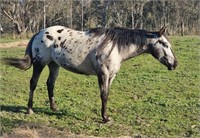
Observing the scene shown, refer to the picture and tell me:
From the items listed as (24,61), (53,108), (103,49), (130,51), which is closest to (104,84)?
(103,49)

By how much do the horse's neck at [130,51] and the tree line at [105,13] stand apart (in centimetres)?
2916

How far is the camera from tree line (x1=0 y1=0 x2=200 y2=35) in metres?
36.3

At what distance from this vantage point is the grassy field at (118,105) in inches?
237

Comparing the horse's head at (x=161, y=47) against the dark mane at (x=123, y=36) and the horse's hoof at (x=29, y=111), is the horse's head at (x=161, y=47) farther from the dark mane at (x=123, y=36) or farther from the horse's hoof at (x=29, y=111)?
the horse's hoof at (x=29, y=111)

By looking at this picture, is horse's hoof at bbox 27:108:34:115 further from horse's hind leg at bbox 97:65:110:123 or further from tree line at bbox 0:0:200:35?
tree line at bbox 0:0:200:35

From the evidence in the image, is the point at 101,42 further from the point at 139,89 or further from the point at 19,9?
the point at 19,9

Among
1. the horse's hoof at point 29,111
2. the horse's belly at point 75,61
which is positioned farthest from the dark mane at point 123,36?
the horse's hoof at point 29,111

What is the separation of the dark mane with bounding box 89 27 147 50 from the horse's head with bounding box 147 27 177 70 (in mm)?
139

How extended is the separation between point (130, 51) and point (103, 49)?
58cm

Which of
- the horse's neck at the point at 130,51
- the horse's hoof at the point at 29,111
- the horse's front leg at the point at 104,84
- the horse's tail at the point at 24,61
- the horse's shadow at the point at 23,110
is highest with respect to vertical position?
the horse's neck at the point at 130,51

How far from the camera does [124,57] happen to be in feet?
21.7

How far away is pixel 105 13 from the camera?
41625mm

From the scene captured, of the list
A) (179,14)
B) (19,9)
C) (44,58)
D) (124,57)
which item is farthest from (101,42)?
(179,14)

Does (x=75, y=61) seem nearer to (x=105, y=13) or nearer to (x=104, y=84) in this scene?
(x=104, y=84)
